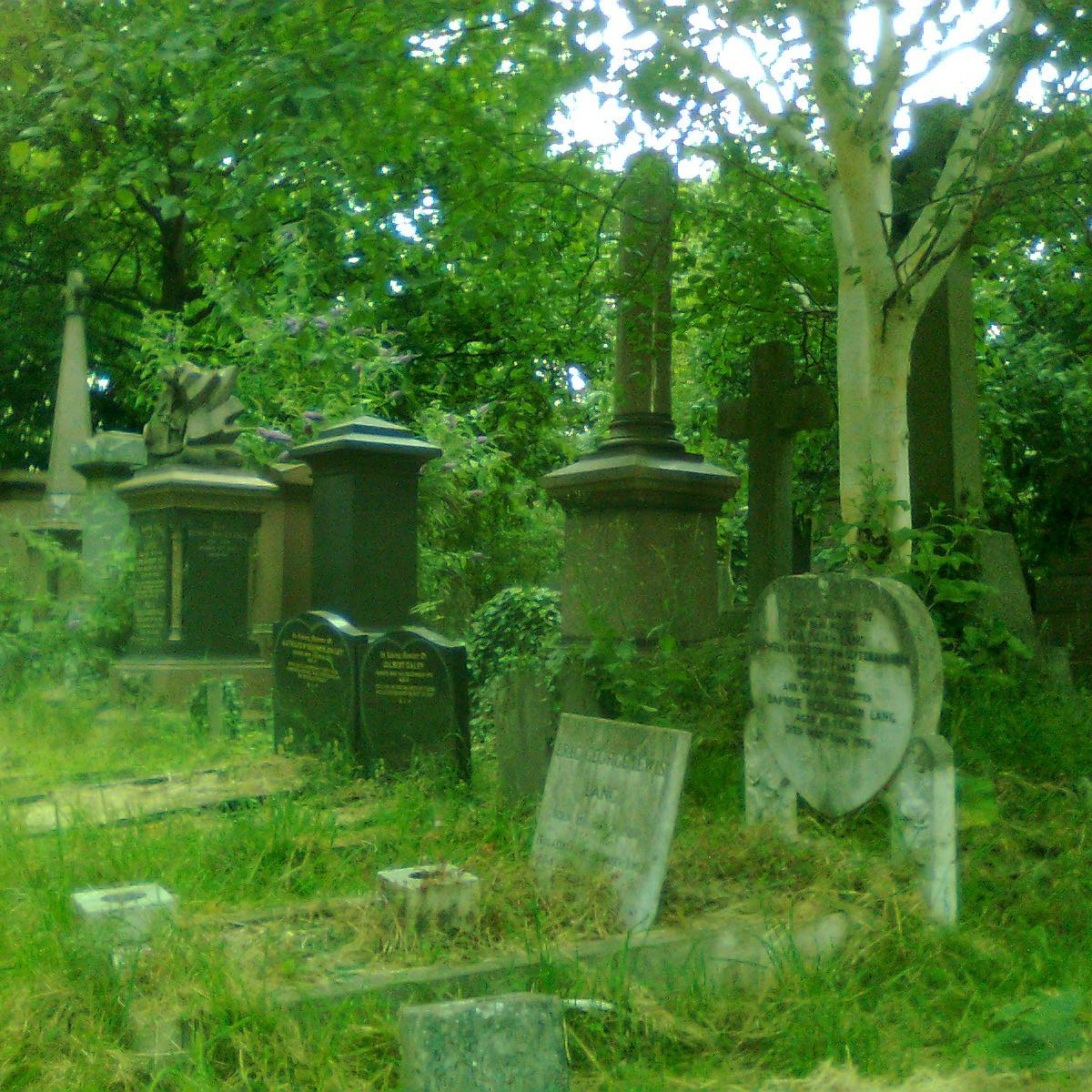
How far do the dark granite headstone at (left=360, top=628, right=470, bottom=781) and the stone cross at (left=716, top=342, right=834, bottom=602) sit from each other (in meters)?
2.67

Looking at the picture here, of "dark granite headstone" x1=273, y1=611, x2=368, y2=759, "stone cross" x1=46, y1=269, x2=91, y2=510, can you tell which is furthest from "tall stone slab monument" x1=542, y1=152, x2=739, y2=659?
"stone cross" x1=46, y1=269, x2=91, y2=510

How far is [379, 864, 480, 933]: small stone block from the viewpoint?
3.71m

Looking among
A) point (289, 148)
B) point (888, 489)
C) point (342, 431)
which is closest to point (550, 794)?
point (888, 489)

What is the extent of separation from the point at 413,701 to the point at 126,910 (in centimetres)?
293

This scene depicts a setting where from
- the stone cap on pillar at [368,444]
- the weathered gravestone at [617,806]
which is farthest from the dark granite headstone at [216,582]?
the weathered gravestone at [617,806]

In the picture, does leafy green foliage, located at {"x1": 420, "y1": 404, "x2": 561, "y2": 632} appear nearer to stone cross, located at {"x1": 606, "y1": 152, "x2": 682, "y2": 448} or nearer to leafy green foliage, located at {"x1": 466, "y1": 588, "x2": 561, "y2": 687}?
leafy green foliage, located at {"x1": 466, "y1": 588, "x2": 561, "y2": 687}

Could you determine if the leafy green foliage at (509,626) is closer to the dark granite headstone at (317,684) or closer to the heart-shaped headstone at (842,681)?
the dark granite headstone at (317,684)

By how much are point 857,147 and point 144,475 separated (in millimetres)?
6239

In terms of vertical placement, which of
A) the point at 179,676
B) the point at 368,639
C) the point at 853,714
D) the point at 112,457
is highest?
the point at 112,457

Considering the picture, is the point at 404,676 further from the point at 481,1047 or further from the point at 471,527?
the point at 471,527

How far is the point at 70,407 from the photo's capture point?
1509 cm

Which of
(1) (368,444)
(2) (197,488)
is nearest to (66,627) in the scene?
(2) (197,488)

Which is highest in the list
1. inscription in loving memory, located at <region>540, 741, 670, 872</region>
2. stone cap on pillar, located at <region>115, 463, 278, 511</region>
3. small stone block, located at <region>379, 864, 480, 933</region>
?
stone cap on pillar, located at <region>115, 463, 278, 511</region>

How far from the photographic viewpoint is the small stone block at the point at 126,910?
3.43 meters
